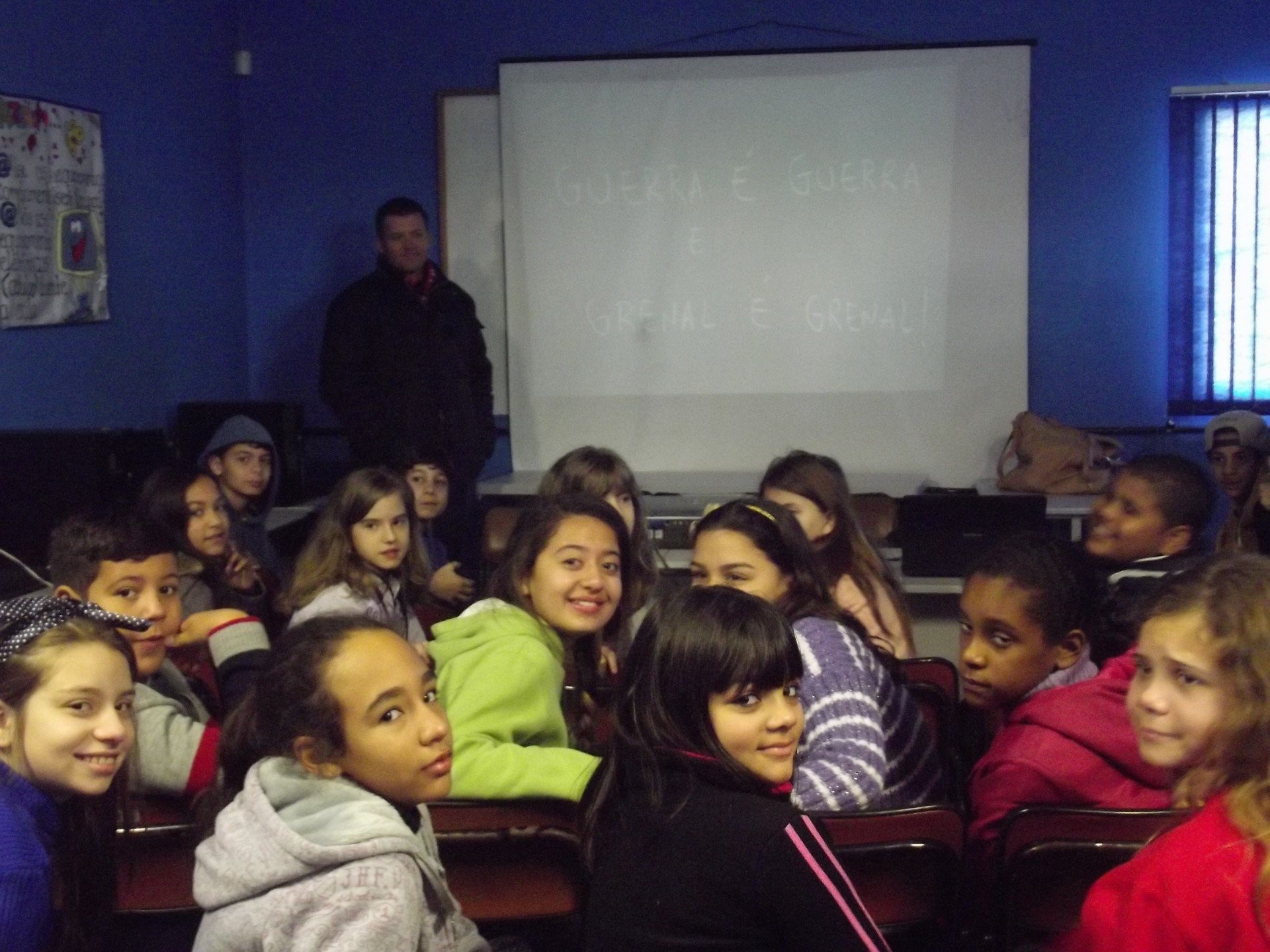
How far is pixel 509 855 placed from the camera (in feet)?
6.28

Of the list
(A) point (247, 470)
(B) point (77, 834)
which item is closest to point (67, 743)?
(B) point (77, 834)

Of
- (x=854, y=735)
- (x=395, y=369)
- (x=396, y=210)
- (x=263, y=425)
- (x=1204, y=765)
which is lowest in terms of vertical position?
(x=854, y=735)

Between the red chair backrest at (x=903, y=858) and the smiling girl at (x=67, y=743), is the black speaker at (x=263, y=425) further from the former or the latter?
the red chair backrest at (x=903, y=858)

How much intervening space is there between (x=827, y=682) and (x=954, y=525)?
201 cm

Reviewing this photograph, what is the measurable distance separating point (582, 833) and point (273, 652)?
413mm

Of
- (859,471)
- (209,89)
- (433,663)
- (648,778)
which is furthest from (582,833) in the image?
(209,89)

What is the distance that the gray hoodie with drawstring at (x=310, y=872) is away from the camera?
53.1 inches

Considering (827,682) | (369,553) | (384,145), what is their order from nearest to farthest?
(827,682) < (369,553) < (384,145)

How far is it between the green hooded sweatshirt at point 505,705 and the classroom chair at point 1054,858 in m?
0.55

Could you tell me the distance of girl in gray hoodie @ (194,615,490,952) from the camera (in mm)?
1361

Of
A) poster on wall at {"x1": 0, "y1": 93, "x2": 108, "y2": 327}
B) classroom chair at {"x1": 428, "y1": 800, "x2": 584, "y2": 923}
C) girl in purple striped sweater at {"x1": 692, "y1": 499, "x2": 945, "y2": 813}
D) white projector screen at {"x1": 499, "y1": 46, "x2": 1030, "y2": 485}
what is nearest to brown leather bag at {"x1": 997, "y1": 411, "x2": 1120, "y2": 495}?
white projector screen at {"x1": 499, "y1": 46, "x2": 1030, "y2": 485}

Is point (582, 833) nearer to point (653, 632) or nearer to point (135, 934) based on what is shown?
point (653, 632)

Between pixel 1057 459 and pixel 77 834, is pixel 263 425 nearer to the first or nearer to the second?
pixel 1057 459

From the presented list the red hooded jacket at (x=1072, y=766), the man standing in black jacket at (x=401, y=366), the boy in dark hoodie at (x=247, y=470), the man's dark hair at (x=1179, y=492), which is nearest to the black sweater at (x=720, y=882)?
the red hooded jacket at (x=1072, y=766)
